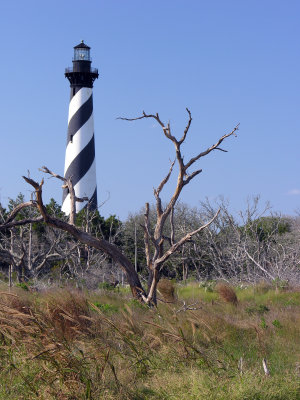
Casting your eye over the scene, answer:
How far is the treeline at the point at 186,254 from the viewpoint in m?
19.6

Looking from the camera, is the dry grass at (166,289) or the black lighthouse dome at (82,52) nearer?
the dry grass at (166,289)

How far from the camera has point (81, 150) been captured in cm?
3225

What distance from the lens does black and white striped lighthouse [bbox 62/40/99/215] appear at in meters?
32.0

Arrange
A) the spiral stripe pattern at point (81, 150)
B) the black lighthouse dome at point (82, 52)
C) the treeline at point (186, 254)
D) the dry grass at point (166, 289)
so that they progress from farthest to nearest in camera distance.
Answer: the black lighthouse dome at point (82, 52)
the spiral stripe pattern at point (81, 150)
the treeline at point (186, 254)
the dry grass at point (166, 289)

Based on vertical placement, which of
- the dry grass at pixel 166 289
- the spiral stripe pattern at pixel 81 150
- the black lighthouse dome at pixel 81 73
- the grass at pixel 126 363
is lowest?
the grass at pixel 126 363

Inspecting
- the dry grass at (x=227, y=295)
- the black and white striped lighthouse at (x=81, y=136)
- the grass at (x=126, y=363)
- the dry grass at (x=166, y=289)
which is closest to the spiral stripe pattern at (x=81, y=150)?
the black and white striped lighthouse at (x=81, y=136)

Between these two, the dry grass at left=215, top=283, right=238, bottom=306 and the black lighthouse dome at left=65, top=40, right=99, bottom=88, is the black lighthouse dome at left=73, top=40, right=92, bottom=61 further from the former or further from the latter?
the dry grass at left=215, top=283, right=238, bottom=306

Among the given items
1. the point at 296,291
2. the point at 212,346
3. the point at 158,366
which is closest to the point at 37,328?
the point at 158,366

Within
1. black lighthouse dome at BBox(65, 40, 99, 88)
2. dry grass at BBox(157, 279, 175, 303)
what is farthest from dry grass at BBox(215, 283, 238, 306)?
black lighthouse dome at BBox(65, 40, 99, 88)

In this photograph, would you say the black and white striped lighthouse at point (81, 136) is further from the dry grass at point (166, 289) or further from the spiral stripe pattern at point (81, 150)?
the dry grass at point (166, 289)

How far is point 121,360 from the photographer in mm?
7602

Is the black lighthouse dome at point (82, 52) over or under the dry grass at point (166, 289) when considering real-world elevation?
over

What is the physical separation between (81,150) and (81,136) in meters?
0.80

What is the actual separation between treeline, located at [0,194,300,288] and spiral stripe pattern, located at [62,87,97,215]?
3.38m
